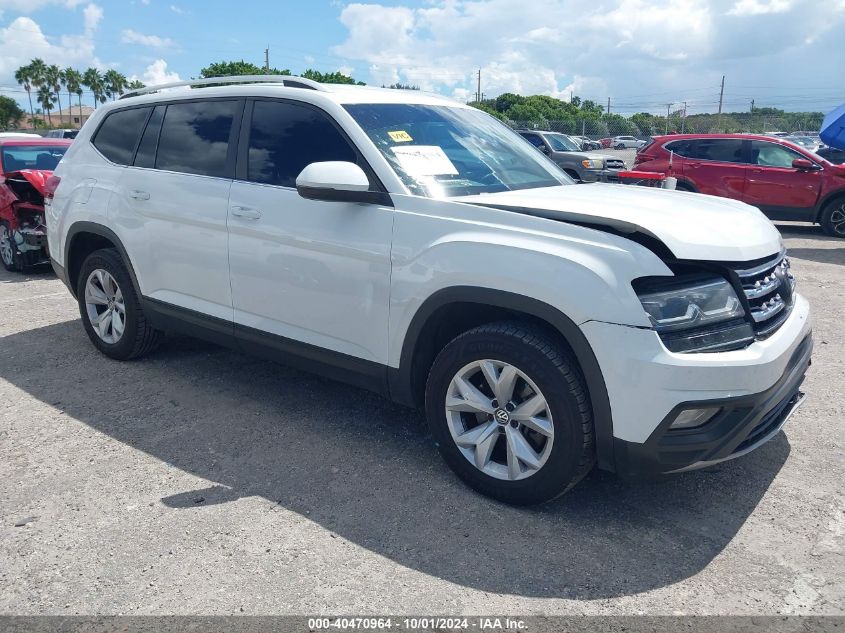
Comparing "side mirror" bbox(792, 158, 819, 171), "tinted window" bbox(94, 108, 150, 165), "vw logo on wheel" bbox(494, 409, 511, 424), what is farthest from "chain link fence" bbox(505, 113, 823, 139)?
"vw logo on wheel" bbox(494, 409, 511, 424)

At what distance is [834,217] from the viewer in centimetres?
1170

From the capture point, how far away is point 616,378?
2789 millimetres

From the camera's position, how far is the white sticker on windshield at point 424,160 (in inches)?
143

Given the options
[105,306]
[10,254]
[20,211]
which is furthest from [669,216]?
[10,254]

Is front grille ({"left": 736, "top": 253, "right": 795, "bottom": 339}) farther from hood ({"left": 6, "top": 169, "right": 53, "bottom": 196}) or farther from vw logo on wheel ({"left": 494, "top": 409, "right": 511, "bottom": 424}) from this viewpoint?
hood ({"left": 6, "top": 169, "right": 53, "bottom": 196})

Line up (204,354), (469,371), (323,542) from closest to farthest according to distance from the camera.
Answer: (323,542) → (469,371) → (204,354)

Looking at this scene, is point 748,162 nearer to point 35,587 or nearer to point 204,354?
point 204,354

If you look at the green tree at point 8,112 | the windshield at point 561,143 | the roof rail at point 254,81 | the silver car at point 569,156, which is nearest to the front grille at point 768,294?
the roof rail at point 254,81

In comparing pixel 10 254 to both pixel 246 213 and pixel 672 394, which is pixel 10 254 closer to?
pixel 246 213

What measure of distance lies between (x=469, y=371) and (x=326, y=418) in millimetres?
1420

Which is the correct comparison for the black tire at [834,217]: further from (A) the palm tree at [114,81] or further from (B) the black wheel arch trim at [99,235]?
(A) the palm tree at [114,81]

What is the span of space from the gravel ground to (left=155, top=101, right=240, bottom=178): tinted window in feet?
4.93

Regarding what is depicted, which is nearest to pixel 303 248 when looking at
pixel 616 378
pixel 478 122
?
pixel 478 122

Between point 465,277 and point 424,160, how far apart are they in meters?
0.86
